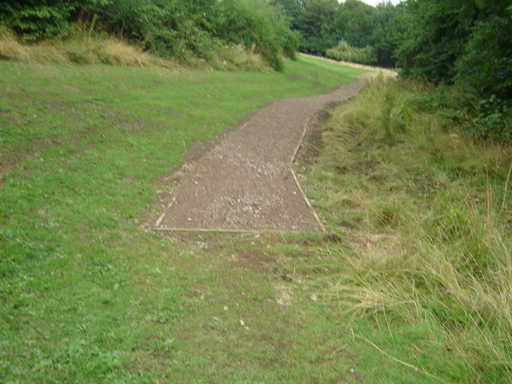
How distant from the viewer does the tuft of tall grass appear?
350 cm

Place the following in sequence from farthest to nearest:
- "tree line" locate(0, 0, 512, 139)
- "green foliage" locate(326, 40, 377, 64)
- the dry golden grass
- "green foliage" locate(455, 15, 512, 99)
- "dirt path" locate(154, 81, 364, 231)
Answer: "green foliage" locate(326, 40, 377, 64), the dry golden grass, "tree line" locate(0, 0, 512, 139), "green foliage" locate(455, 15, 512, 99), "dirt path" locate(154, 81, 364, 231)

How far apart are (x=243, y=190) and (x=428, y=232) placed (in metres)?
3.31

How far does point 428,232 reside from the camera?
5.29m

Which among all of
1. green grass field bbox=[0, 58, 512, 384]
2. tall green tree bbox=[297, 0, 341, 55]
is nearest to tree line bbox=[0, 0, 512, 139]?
green grass field bbox=[0, 58, 512, 384]

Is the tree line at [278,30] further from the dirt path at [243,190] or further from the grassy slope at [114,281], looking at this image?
the grassy slope at [114,281]

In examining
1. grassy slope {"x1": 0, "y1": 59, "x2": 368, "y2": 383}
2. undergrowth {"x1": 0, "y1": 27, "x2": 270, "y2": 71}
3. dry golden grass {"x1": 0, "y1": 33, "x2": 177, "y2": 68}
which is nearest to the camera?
grassy slope {"x1": 0, "y1": 59, "x2": 368, "y2": 383}

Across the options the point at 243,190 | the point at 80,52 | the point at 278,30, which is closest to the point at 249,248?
the point at 243,190

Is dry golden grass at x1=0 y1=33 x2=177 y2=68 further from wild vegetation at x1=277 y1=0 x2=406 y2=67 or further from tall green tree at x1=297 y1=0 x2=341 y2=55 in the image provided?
tall green tree at x1=297 y1=0 x2=341 y2=55

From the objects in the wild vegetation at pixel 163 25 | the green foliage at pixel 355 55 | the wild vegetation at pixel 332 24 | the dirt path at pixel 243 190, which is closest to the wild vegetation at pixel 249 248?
the dirt path at pixel 243 190

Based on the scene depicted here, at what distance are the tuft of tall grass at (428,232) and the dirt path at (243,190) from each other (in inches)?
26.8

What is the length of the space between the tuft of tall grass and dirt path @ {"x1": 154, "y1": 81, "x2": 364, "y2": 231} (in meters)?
0.68

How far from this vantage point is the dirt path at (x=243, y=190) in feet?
20.7

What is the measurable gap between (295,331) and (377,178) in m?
5.69

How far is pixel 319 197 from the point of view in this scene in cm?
780
